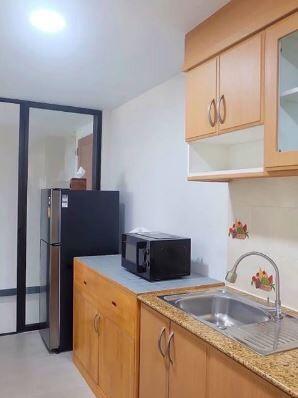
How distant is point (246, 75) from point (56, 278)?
2371mm

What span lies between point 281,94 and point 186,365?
1225 millimetres

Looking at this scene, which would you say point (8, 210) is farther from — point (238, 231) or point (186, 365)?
point (186, 365)

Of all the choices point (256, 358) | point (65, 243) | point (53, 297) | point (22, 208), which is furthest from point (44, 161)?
point (256, 358)

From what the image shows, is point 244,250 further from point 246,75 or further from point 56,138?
point 56,138

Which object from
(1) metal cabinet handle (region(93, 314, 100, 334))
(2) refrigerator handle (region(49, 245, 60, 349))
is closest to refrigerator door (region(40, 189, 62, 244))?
(2) refrigerator handle (region(49, 245, 60, 349))

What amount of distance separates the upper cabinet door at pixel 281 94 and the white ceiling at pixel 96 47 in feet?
1.52

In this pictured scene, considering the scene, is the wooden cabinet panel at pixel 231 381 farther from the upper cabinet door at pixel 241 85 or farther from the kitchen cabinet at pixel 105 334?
the upper cabinet door at pixel 241 85

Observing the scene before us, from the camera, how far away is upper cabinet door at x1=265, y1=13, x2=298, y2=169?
145cm

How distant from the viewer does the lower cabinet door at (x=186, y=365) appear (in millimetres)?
1466

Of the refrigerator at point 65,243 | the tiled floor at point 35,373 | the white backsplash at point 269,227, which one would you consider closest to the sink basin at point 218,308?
the white backsplash at point 269,227

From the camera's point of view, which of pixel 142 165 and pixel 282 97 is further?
pixel 142 165

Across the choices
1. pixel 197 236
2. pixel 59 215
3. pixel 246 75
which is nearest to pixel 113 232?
pixel 59 215

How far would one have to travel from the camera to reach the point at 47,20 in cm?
197

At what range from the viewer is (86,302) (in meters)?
2.75
